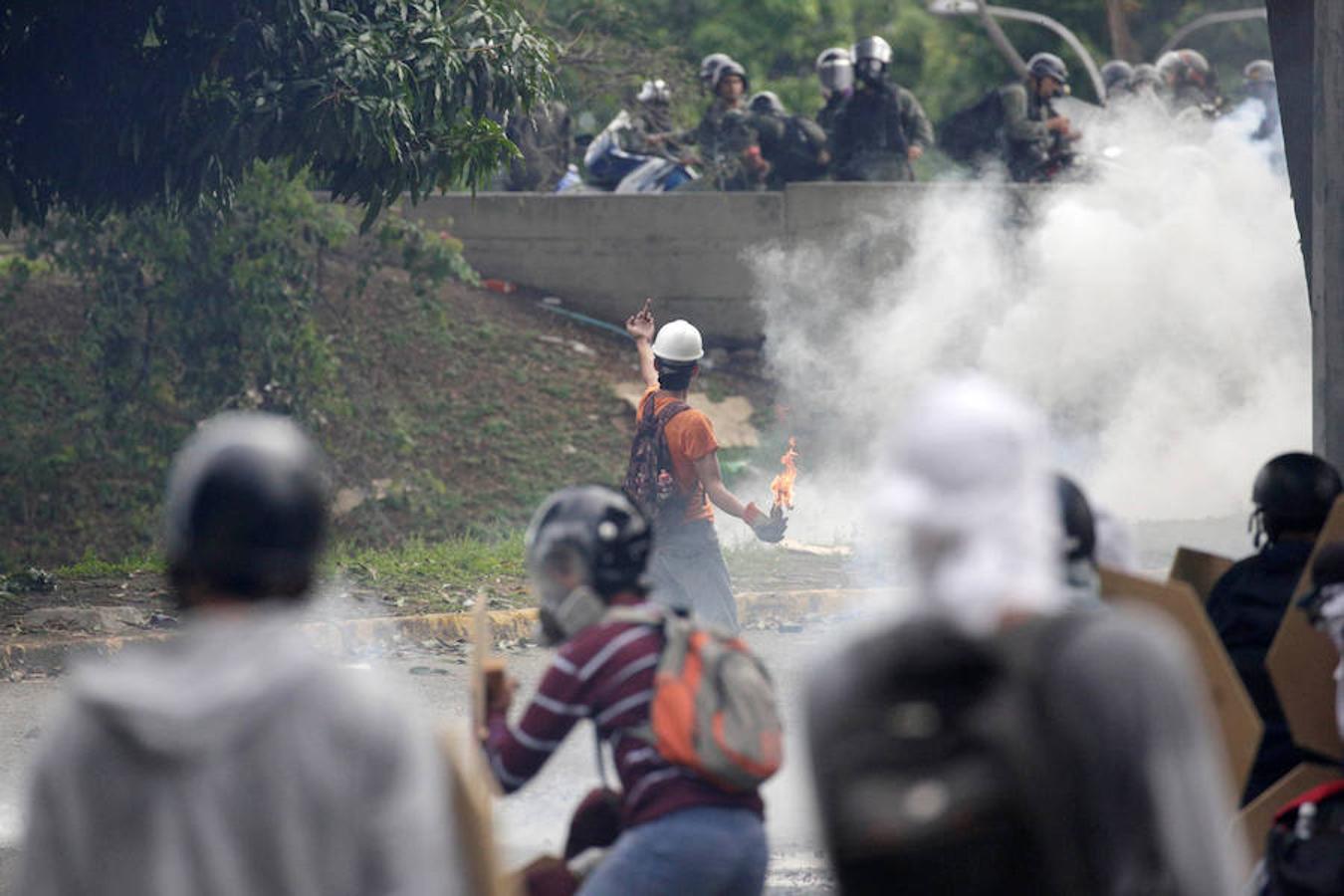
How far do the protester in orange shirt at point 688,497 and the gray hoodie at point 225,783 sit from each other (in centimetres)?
502

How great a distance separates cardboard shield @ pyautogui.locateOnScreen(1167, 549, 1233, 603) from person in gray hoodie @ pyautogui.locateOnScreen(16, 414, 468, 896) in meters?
2.56

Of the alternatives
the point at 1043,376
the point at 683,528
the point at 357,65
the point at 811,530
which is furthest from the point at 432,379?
the point at 683,528

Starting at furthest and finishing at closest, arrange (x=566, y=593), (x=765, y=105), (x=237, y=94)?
1. (x=765, y=105)
2. (x=237, y=94)
3. (x=566, y=593)

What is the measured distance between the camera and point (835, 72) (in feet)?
55.3

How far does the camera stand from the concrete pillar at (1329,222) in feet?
Answer: 22.3

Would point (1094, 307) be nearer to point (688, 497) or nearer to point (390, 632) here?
point (390, 632)

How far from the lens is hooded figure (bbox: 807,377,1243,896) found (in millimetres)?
2391

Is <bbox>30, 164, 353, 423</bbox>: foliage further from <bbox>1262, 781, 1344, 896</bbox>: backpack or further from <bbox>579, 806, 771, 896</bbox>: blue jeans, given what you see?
<bbox>1262, 781, 1344, 896</bbox>: backpack

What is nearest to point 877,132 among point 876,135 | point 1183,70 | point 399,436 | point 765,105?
point 876,135

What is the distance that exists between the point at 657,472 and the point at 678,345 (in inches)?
18.7

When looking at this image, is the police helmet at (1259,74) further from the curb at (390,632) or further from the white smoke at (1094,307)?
the curb at (390,632)

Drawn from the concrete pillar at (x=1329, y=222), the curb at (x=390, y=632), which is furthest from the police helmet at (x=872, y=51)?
the concrete pillar at (x=1329, y=222)

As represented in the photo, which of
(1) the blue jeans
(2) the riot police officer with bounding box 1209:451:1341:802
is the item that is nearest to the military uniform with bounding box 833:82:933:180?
(2) the riot police officer with bounding box 1209:451:1341:802

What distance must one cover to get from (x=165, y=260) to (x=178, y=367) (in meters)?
0.89
